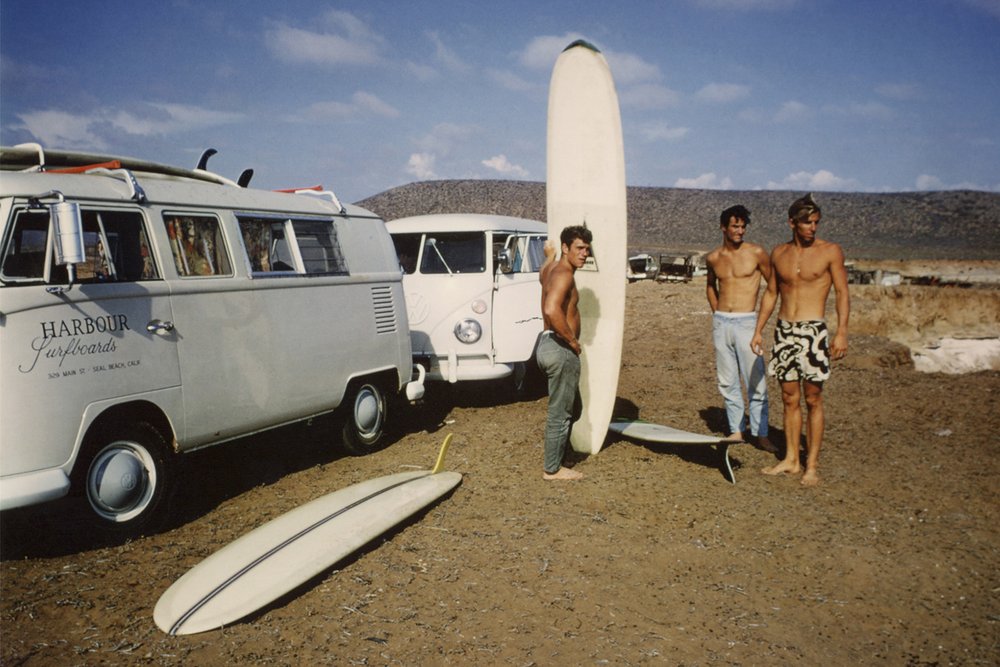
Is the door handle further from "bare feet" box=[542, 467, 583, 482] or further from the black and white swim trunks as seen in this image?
the black and white swim trunks

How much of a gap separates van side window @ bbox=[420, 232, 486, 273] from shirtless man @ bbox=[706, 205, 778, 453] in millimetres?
2975

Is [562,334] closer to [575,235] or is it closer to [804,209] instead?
[575,235]

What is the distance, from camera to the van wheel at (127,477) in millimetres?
3924

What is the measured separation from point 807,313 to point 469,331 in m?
3.67

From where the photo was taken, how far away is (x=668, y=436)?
18.3 ft

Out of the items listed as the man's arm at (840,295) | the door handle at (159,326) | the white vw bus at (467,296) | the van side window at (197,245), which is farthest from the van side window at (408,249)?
the man's arm at (840,295)

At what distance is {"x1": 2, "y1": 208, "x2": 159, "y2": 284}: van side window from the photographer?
3684 millimetres

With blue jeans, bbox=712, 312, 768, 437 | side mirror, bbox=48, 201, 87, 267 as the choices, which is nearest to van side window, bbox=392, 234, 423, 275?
blue jeans, bbox=712, 312, 768, 437

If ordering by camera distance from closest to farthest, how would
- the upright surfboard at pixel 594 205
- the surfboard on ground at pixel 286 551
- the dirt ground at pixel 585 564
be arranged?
the dirt ground at pixel 585 564, the surfboard on ground at pixel 286 551, the upright surfboard at pixel 594 205

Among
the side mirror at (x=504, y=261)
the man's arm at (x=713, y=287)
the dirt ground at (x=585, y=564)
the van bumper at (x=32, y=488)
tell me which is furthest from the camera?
the side mirror at (x=504, y=261)

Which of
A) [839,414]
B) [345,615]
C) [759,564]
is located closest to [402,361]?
[345,615]

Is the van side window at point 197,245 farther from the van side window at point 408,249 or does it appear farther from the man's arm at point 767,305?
the man's arm at point 767,305

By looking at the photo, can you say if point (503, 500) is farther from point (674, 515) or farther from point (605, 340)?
point (605, 340)

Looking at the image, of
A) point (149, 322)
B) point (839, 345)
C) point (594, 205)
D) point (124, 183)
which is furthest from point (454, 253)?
point (839, 345)
